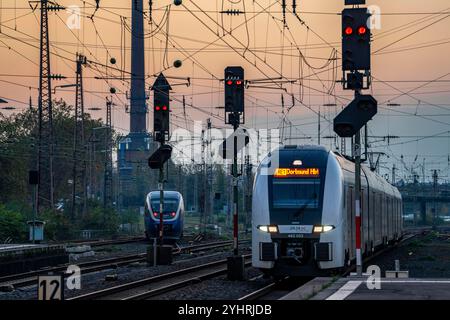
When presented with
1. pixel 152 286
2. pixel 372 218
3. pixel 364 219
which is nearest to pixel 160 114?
pixel 364 219

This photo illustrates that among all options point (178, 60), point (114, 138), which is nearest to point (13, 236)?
point (178, 60)

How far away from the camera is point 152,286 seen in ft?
78.2

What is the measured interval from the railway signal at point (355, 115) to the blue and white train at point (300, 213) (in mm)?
3760

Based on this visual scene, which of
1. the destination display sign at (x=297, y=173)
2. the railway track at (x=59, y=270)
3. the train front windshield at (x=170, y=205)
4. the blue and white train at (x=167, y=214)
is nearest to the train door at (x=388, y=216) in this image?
the railway track at (x=59, y=270)

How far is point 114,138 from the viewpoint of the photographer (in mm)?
123688

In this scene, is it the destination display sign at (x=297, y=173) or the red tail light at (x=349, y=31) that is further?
the destination display sign at (x=297, y=173)

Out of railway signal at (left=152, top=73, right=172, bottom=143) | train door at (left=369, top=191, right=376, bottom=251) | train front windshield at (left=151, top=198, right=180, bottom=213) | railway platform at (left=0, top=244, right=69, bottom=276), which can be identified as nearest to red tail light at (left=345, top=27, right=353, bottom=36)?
railway signal at (left=152, top=73, right=172, bottom=143)

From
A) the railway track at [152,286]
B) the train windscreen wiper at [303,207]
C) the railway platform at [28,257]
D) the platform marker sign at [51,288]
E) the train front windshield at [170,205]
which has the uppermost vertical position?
the train front windshield at [170,205]

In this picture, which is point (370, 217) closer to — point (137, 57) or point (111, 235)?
point (111, 235)

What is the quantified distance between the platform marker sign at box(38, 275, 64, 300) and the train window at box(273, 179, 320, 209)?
36.1ft

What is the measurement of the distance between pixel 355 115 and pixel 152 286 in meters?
7.46

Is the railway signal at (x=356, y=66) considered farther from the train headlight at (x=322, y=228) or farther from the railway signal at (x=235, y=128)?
the railway signal at (x=235, y=128)

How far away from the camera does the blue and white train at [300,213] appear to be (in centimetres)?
2245

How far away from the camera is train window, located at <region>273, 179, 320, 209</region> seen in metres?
22.8
